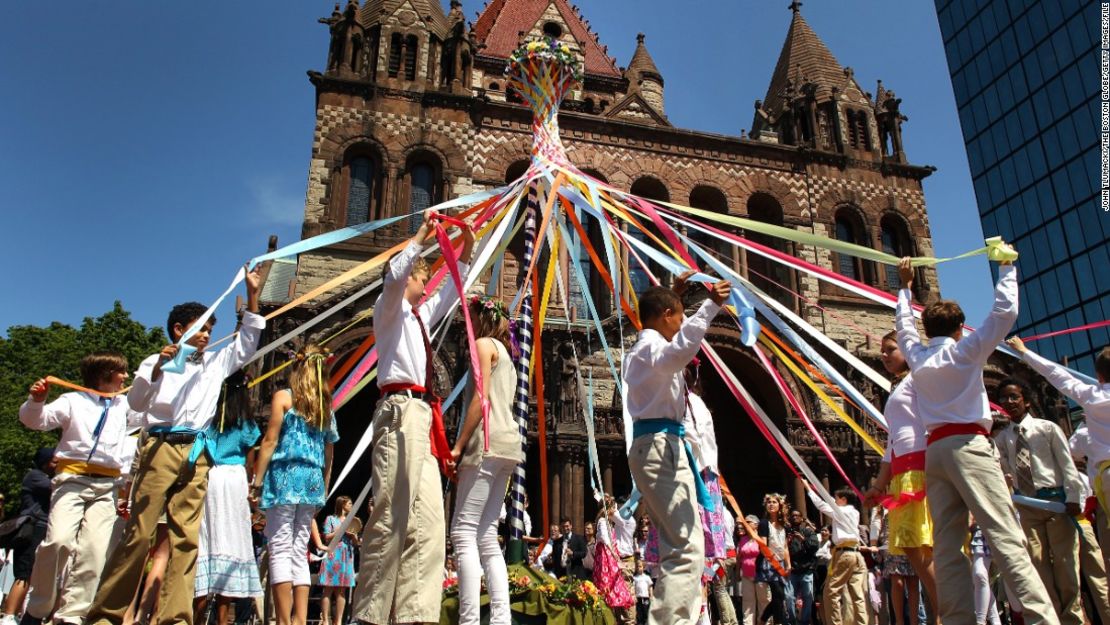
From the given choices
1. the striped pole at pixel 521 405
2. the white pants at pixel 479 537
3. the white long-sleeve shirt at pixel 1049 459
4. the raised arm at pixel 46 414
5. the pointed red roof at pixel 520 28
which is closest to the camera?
the white pants at pixel 479 537

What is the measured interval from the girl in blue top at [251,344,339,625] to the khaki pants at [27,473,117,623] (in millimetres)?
984

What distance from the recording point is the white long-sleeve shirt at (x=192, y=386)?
446 centimetres

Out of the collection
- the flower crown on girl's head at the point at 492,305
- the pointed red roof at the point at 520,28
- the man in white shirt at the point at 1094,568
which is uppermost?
the pointed red roof at the point at 520,28

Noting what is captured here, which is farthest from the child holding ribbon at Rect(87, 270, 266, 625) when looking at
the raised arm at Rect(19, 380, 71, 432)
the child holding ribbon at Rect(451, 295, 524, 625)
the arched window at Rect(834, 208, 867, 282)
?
the arched window at Rect(834, 208, 867, 282)

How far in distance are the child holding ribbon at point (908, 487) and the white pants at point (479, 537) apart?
102 inches

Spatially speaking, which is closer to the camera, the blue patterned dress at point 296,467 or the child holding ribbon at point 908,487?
the child holding ribbon at point 908,487

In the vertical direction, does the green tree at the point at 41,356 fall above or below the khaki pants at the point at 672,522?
above

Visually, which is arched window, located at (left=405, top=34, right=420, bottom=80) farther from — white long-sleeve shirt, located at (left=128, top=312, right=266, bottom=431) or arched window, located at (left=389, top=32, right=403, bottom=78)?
white long-sleeve shirt, located at (left=128, top=312, right=266, bottom=431)

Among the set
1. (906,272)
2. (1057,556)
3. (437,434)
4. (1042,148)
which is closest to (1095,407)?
(1057,556)

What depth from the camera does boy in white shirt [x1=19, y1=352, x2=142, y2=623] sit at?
4715 millimetres

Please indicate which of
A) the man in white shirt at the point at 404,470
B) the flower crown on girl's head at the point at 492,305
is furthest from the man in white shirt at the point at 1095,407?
the man in white shirt at the point at 404,470

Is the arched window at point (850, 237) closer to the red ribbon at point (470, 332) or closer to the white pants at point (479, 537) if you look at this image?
the red ribbon at point (470, 332)

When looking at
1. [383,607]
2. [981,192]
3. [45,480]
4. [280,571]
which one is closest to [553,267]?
[280,571]

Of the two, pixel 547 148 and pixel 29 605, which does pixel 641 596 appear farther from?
Result: pixel 29 605
